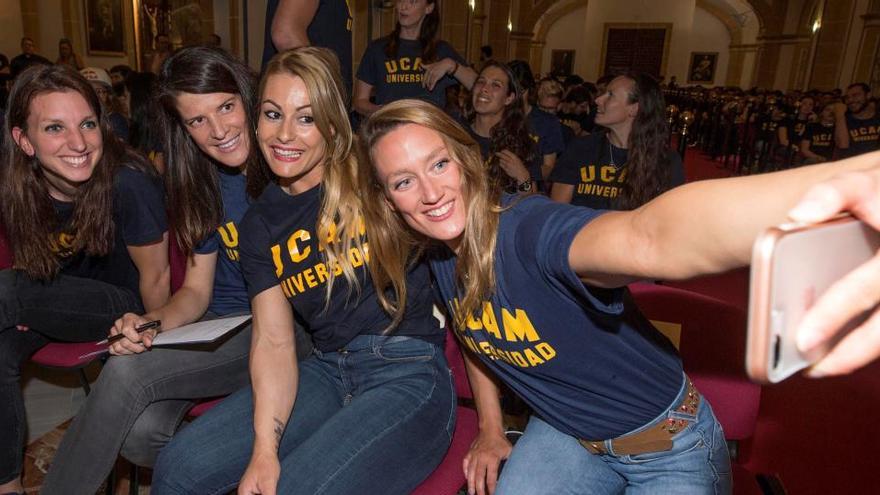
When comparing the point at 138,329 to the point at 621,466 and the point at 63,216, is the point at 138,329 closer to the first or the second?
the point at 63,216

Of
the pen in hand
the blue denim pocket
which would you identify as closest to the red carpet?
the blue denim pocket

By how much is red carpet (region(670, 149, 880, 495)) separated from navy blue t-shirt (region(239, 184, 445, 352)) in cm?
80

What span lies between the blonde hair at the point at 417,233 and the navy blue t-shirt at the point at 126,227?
39.1 inches

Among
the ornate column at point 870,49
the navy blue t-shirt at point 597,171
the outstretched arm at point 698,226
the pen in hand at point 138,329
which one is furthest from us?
the ornate column at point 870,49

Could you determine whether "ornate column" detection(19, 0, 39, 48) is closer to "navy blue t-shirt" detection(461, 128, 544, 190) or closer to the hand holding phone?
"navy blue t-shirt" detection(461, 128, 544, 190)

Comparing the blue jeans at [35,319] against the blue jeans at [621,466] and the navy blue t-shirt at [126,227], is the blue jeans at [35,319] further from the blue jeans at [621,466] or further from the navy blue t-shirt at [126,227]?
the blue jeans at [621,466]

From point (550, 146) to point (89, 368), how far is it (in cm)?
348

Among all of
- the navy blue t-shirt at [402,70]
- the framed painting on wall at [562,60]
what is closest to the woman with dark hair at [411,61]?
the navy blue t-shirt at [402,70]

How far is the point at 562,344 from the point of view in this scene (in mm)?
1279

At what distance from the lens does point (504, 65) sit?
379 cm

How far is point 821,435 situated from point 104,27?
11219 mm

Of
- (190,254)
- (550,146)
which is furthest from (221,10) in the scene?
(190,254)

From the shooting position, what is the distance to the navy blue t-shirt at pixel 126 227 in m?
2.17

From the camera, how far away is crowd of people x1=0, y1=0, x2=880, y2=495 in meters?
1.06
